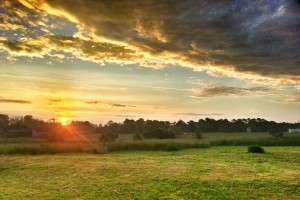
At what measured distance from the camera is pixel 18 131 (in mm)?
81062

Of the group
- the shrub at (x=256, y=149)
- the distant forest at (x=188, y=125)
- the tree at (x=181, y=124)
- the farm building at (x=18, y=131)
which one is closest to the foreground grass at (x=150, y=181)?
the shrub at (x=256, y=149)

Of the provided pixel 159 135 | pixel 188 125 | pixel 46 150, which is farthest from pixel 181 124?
pixel 46 150

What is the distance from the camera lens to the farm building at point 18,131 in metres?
80.5

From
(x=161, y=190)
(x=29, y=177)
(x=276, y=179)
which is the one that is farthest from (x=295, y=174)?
(x=29, y=177)

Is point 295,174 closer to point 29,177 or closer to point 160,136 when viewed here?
point 29,177

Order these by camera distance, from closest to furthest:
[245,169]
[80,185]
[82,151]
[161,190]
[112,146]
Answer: [161,190]
[80,185]
[245,169]
[82,151]
[112,146]

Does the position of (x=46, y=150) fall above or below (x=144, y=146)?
below

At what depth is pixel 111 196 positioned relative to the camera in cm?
1570

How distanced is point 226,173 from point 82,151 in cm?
2150

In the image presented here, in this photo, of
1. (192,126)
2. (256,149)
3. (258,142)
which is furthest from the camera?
(192,126)

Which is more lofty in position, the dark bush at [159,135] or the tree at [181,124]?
the tree at [181,124]

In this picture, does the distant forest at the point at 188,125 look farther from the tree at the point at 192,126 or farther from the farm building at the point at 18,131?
the farm building at the point at 18,131

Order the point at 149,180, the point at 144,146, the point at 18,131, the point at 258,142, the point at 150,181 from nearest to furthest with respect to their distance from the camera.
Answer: the point at 150,181 < the point at 149,180 < the point at 144,146 < the point at 258,142 < the point at 18,131

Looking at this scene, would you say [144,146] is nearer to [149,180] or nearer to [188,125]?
[149,180]
